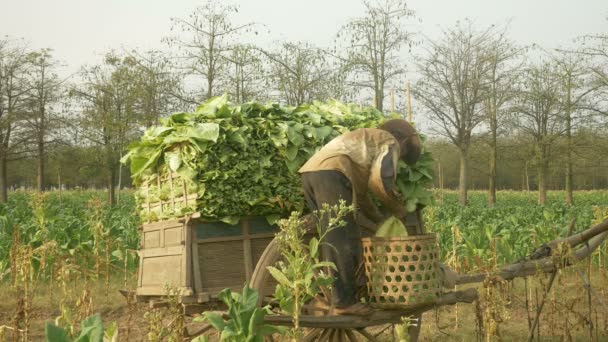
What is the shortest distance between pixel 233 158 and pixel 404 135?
125cm

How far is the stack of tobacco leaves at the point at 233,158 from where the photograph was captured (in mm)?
4480

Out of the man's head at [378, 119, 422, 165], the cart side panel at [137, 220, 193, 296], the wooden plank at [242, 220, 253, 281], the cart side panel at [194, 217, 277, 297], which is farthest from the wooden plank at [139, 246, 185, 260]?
the man's head at [378, 119, 422, 165]

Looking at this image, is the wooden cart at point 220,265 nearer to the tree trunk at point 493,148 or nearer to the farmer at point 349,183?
the farmer at point 349,183

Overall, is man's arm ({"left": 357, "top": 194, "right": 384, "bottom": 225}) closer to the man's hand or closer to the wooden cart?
the man's hand

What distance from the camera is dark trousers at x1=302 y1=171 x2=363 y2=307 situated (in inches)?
171

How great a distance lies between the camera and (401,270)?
4027 mm

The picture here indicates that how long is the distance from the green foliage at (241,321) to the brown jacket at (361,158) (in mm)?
1388

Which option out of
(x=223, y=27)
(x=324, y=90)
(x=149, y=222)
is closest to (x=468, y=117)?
(x=324, y=90)

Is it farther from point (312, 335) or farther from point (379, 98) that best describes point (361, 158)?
point (379, 98)

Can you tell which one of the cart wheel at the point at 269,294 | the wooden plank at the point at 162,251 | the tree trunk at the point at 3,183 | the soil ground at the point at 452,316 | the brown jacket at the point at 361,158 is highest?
the tree trunk at the point at 3,183

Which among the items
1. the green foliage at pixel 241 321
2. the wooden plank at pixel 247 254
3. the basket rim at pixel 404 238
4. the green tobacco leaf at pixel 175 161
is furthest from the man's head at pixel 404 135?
the green foliage at pixel 241 321

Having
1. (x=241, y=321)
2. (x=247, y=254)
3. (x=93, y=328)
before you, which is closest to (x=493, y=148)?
(x=247, y=254)

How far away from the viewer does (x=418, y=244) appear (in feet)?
13.2

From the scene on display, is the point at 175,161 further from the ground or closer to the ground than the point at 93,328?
further from the ground
